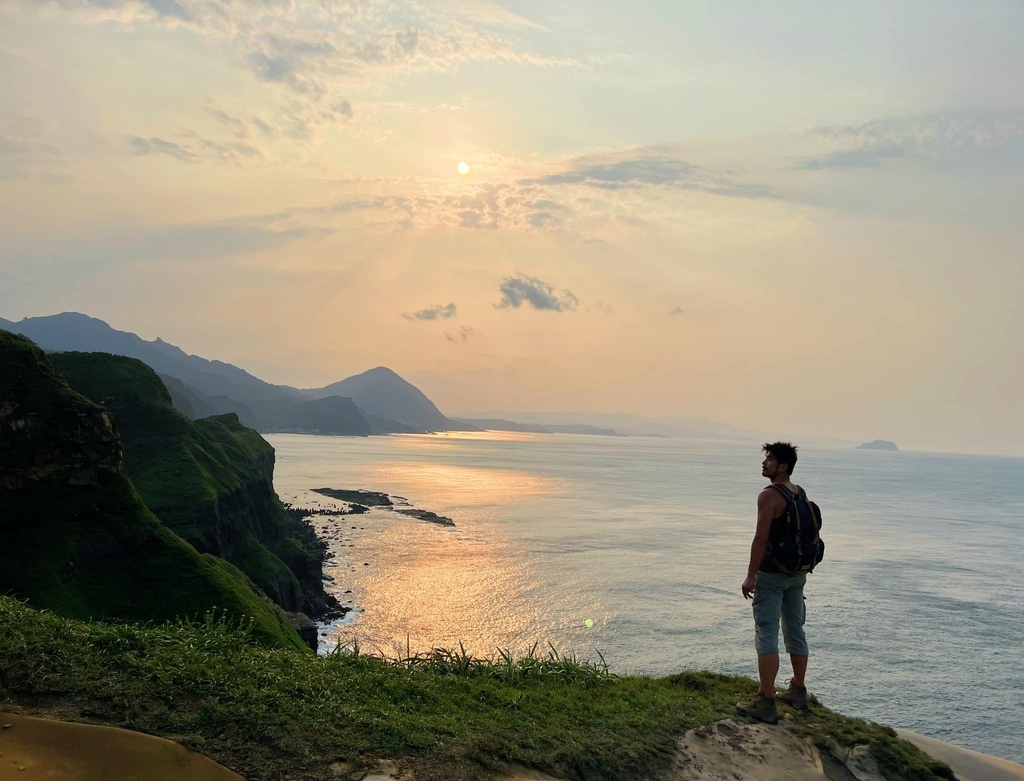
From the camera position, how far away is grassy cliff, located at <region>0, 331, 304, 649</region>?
19547 mm

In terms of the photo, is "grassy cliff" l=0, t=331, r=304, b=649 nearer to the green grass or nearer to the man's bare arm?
the green grass

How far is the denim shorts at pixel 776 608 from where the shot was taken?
8.34m

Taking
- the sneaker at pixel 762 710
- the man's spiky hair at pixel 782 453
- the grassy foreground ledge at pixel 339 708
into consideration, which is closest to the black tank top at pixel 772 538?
the man's spiky hair at pixel 782 453

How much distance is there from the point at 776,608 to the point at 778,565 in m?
0.63

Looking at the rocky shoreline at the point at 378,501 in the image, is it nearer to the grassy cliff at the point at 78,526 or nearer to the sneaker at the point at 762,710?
the grassy cliff at the point at 78,526

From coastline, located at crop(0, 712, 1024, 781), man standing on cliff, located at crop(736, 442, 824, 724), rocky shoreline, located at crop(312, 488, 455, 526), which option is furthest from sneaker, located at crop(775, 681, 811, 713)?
rocky shoreline, located at crop(312, 488, 455, 526)

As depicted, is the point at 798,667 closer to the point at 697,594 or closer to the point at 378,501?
the point at 697,594

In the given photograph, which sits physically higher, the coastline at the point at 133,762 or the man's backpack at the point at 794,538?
the man's backpack at the point at 794,538

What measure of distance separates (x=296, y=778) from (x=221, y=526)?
37.2m

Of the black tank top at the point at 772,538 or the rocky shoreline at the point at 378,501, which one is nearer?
the black tank top at the point at 772,538

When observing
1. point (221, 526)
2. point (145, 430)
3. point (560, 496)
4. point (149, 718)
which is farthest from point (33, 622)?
point (560, 496)

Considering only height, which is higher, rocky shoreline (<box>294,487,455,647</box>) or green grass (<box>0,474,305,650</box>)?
green grass (<box>0,474,305,650</box>)

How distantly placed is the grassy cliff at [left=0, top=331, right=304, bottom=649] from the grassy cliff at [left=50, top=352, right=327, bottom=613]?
481 inches

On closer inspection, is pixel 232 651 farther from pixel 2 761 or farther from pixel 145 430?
pixel 145 430
